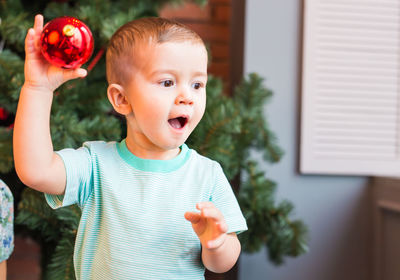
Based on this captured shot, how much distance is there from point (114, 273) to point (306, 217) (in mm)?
1105

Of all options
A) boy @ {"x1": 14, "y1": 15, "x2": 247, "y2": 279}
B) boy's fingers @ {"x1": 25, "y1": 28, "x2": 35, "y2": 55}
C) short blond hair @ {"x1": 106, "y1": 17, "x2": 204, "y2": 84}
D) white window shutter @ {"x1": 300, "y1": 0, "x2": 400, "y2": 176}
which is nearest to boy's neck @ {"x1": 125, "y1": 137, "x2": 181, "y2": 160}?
boy @ {"x1": 14, "y1": 15, "x2": 247, "y2": 279}

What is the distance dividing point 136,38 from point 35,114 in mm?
184

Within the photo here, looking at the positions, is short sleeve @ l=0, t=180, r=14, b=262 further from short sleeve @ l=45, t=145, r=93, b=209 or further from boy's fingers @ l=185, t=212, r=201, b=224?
boy's fingers @ l=185, t=212, r=201, b=224

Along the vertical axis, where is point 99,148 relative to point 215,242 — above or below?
above

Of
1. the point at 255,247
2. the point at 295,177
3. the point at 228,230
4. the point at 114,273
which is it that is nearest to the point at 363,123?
the point at 295,177

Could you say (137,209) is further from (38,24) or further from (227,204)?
(38,24)

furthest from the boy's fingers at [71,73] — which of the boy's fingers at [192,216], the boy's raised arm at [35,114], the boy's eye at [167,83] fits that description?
the boy's fingers at [192,216]

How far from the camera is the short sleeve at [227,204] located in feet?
2.24

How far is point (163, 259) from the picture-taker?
663mm

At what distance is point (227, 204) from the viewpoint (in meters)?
0.70

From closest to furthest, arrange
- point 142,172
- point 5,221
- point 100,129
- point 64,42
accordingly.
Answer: point 64,42
point 142,172
point 5,221
point 100,129

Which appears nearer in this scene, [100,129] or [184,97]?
[184,97]

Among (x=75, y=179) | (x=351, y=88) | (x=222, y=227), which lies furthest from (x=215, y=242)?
(x=351, y=88)

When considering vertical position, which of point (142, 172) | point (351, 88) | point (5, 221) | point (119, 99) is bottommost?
point (5, 221)
